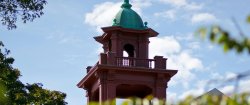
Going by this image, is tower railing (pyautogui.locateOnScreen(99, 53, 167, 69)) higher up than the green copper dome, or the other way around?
the green copper dome

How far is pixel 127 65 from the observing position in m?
31.7

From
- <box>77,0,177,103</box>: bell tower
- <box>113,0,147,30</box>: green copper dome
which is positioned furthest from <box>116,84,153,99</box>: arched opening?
<box>113,0,147,30</box>: green copper dome

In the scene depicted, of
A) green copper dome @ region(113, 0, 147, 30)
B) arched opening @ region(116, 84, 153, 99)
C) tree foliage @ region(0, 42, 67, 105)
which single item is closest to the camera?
tree foliage @ region(0, 42, 67, 105)

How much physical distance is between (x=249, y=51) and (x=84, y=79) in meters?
29.8

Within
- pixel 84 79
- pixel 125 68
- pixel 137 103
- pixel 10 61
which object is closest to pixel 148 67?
pixel 125 68

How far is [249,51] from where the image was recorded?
4.27 metres

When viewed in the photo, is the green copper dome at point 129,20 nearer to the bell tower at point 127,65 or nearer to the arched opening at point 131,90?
the bell tower at point 127,65

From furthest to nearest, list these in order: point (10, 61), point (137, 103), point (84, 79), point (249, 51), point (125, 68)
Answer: point (84, 79) → point (125, 68) → point (10, 61) → point (137, 103) → point (249, 51)

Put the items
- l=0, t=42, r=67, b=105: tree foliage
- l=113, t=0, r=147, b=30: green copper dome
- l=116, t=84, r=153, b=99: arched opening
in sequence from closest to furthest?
l=0, t=42, r=67, b=105: tree foliage
l=116, t=84, r=153, b=99: arched opening
l=113, t=0, r=147, b=30: green copper dome

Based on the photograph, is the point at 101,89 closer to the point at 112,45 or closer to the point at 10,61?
the point at 112,45

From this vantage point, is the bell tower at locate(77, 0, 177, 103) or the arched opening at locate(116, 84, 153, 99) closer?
the bell tower at locate(77, 0, 177, 103)

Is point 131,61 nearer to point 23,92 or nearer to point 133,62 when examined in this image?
point 133,62

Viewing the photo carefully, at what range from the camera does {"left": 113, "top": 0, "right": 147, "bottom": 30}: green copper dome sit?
32.9 m

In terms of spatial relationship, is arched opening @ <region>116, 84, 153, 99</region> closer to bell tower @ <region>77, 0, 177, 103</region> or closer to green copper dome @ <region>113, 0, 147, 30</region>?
bell tower @ <region>77, 0, 177, 103</region>
